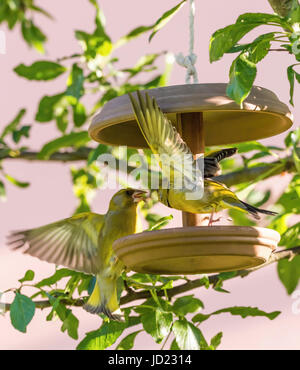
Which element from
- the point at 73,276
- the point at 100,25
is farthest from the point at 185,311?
the point at 100,25

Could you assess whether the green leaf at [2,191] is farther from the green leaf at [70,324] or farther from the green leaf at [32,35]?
the green leaf at [70,324]

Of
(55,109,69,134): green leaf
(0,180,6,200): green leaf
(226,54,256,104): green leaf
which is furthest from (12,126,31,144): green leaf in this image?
(226,54,256,104): green leaf

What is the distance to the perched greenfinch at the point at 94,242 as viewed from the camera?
8.06 feet

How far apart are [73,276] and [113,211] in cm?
36

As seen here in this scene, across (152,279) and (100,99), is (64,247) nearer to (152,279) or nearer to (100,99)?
(152,279)

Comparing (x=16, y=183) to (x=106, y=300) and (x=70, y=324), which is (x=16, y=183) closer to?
(x=70, y=324)

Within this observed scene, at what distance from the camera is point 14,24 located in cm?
418

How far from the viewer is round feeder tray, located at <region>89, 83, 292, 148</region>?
1.89 meters

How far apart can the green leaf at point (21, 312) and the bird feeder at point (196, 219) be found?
481mm

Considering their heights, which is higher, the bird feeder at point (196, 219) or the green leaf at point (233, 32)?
the green leaf at point (233, 32)

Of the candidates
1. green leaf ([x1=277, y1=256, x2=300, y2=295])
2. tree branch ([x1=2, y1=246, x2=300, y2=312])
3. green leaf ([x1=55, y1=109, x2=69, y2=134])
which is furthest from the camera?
green leaf ([x1=55, y1=109, x2=69, y2=134])

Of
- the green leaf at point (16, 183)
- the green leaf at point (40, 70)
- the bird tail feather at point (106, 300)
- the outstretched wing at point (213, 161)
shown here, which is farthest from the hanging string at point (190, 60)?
the green leaf at point (16, 183)

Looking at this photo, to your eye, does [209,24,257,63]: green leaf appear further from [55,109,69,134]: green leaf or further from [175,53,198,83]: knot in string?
[55,109,69,134]: green leaf

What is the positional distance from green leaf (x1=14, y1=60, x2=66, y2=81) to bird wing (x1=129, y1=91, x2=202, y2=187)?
150cm
